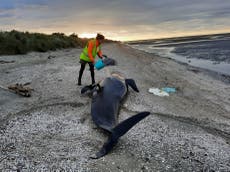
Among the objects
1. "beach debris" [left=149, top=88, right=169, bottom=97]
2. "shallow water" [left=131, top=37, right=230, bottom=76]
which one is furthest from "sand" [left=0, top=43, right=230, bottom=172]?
"shallow water" [left=131, top=37, right=230, bottom=76]

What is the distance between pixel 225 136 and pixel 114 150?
3.23m

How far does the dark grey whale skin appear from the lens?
5.46m

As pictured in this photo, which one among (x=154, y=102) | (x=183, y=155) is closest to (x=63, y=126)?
(x=183, y=155)

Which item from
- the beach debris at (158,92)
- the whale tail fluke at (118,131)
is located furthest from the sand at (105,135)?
the beach debris at (158,92)

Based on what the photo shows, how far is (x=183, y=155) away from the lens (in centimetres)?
562

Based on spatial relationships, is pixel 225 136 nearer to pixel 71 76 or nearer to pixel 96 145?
pixel 96 145

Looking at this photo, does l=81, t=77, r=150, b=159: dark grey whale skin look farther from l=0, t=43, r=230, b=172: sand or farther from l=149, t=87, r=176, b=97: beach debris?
l=149, t=87, r=176, b=97: beach debris

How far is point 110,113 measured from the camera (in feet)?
21.4

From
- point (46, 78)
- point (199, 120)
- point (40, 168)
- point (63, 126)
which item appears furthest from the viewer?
point (46, 78)

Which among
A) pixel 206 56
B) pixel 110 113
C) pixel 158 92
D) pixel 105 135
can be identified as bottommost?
pixel 105 135

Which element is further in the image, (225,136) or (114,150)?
(225,136)

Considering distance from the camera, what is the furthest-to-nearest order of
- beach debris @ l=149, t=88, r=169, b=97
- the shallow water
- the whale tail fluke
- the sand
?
the shallow water, beach debris @ l=149, t=88, r=169, b=97, the whale tail fluke, the sand

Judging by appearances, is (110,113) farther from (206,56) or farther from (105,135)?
(206,56)

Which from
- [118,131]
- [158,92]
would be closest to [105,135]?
[118,131]
